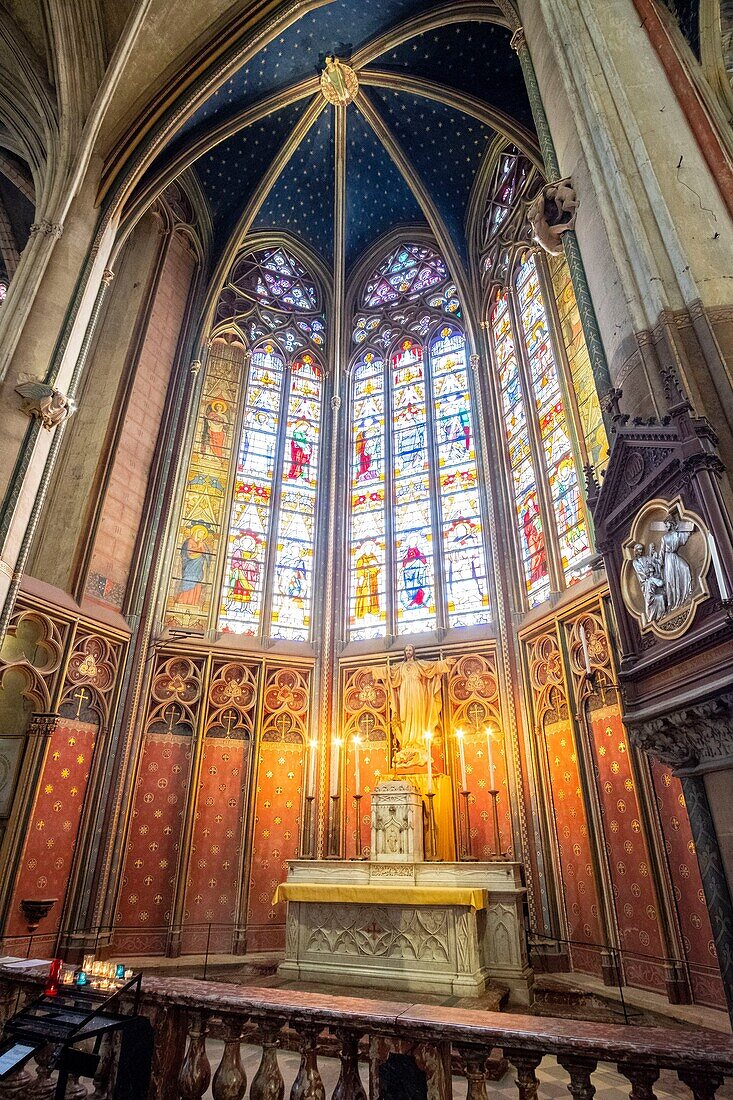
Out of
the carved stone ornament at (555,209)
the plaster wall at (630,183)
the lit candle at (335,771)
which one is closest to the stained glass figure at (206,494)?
the lit candle at (335,771)

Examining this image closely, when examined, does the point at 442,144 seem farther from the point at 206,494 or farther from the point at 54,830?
the point at 54,830

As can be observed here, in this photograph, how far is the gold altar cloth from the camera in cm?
639

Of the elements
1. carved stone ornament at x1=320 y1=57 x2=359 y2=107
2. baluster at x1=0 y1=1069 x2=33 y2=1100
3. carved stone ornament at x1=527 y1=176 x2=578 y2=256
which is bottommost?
baluster at x1=0 y1=1069 x2=33 y2=1100

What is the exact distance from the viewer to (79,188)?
8.89 metres

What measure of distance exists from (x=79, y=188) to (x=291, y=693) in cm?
844

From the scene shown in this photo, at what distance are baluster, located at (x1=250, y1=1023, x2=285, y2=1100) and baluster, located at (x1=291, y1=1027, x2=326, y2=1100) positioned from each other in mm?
62

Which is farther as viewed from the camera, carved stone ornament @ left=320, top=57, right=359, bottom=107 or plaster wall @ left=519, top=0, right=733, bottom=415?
carved stone ornament @ left=320, top=57, right=359, bottom=107

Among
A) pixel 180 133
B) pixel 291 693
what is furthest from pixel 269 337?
pixel 291 693

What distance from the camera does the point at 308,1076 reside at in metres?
2.33

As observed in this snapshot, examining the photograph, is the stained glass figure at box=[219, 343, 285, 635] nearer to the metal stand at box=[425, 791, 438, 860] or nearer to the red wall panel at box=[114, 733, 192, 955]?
the red wall panel at box=[114, 733, 192, 955]

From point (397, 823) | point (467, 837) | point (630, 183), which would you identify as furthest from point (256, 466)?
point (630, 183)

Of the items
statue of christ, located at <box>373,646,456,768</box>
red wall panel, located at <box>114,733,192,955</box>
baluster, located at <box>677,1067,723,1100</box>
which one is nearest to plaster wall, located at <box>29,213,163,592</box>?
red wall panel, located at <box>114,733,192,955</box>

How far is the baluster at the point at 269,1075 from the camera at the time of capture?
2338 millimetres

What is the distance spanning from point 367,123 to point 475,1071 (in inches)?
651
